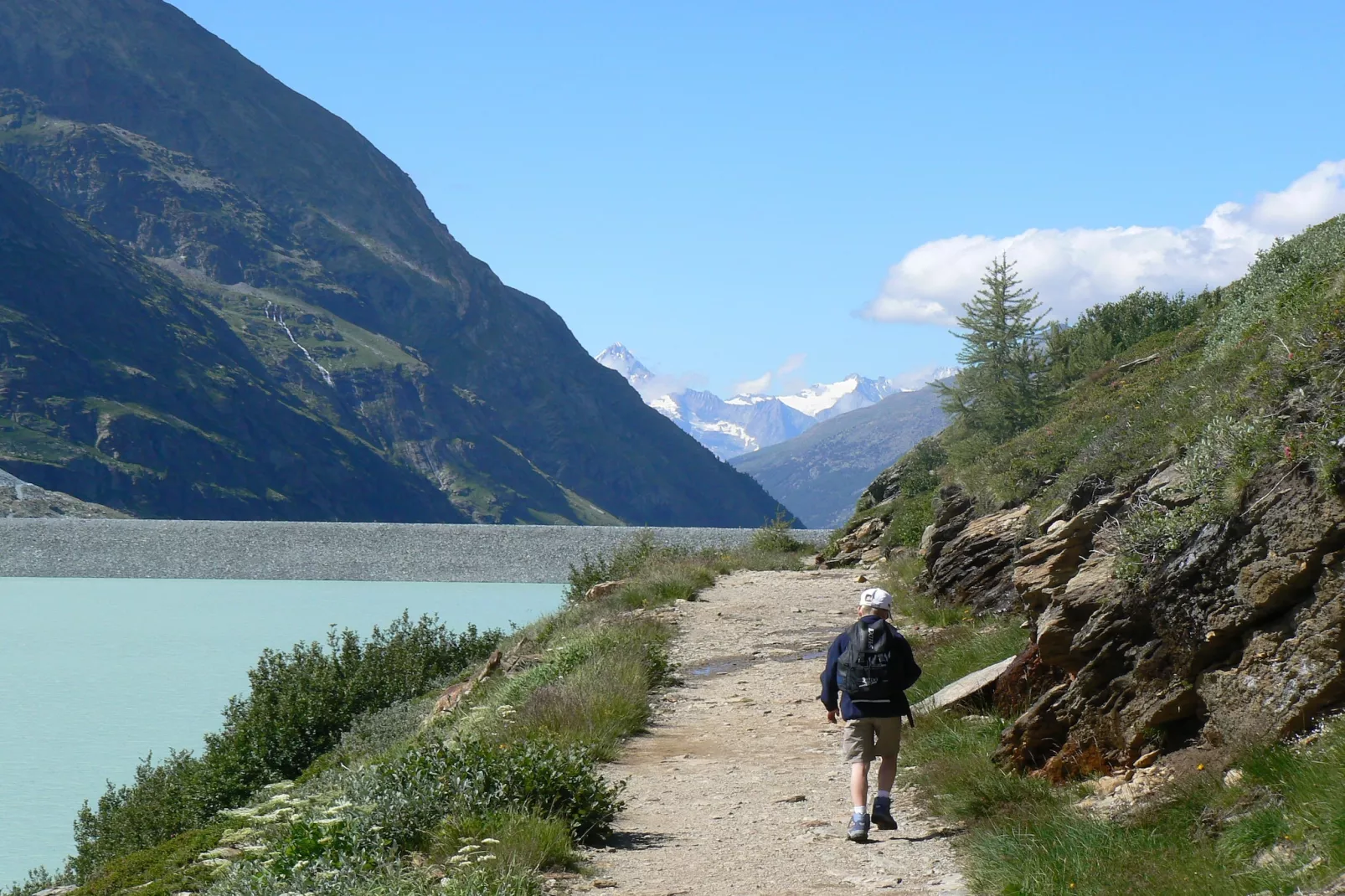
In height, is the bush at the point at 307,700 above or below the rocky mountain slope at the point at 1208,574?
below

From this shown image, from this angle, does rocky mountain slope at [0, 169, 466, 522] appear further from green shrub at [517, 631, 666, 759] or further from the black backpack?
the black backpack

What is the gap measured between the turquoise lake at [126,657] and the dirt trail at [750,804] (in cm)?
777

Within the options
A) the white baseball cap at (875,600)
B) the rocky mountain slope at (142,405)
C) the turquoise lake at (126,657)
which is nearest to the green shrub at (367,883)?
the white baseball cap at (875,600)

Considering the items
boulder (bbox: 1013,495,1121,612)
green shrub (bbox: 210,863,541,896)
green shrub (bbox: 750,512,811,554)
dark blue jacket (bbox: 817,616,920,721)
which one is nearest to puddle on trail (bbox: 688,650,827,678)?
boulder (bbox: 1013,495,1121,612)

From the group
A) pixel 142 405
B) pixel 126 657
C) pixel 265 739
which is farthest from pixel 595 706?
pixel 142 405

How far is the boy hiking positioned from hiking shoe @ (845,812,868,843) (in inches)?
1.9

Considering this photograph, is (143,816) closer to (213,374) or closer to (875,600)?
(875,600)

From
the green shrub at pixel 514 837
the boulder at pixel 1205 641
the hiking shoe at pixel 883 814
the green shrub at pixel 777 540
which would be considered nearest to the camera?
the boulder at pixel 1205 641

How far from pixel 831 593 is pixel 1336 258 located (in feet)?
35.9

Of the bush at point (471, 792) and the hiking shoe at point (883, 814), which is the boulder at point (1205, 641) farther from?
the bush at point (471, 792)

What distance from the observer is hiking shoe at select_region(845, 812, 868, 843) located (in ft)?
20.6

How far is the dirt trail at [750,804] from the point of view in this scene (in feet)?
19.0

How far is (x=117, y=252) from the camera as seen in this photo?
143750 mm

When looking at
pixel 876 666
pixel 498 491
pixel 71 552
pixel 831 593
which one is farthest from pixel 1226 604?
pixel 498 491
